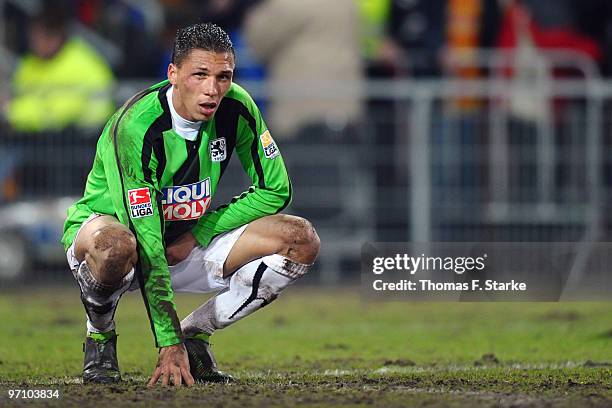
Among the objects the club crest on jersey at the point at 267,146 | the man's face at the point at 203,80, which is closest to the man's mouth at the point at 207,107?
the man's face at the point at 203,80

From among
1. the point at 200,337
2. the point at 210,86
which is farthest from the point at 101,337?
the point at 210,86

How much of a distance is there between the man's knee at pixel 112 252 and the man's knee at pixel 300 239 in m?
0.93

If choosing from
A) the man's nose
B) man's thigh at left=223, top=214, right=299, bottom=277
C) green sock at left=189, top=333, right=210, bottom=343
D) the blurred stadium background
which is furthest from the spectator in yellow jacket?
the man's nose

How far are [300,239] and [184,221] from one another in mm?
710

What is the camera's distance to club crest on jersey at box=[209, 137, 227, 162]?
748cm

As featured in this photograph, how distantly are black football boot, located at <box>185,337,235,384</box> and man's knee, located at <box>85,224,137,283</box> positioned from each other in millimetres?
716

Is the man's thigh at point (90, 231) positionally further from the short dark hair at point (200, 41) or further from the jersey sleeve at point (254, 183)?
the short dark hair at point (200, 41)

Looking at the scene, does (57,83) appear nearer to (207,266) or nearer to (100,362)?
(207,266)

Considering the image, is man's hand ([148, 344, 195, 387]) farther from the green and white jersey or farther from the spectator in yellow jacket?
the spectator in yellow jacket

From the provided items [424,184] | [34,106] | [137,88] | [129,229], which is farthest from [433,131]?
[129,229]

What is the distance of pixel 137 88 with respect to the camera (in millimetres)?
14484

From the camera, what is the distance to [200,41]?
705cm

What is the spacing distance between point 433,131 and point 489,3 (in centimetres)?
218

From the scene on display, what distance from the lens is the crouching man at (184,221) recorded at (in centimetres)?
696
